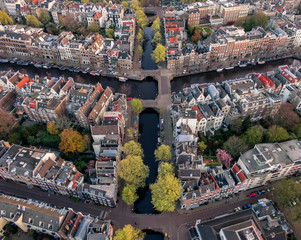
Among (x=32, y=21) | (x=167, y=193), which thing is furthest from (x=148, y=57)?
(x=167, y=193)

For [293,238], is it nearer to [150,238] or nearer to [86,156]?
[150,238]

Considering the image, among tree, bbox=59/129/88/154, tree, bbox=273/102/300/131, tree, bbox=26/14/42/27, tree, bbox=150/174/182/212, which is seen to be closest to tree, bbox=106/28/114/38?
tree, bbox=26/14/42/27

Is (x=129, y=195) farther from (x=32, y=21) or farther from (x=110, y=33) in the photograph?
(x=32, y=21)

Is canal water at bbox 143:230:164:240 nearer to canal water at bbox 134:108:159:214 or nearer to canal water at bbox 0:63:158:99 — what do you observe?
canal water at bbox 134:108:159:214

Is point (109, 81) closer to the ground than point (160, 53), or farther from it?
closer to the ground

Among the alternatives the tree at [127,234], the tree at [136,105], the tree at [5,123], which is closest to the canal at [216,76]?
the tree at [136,105]
